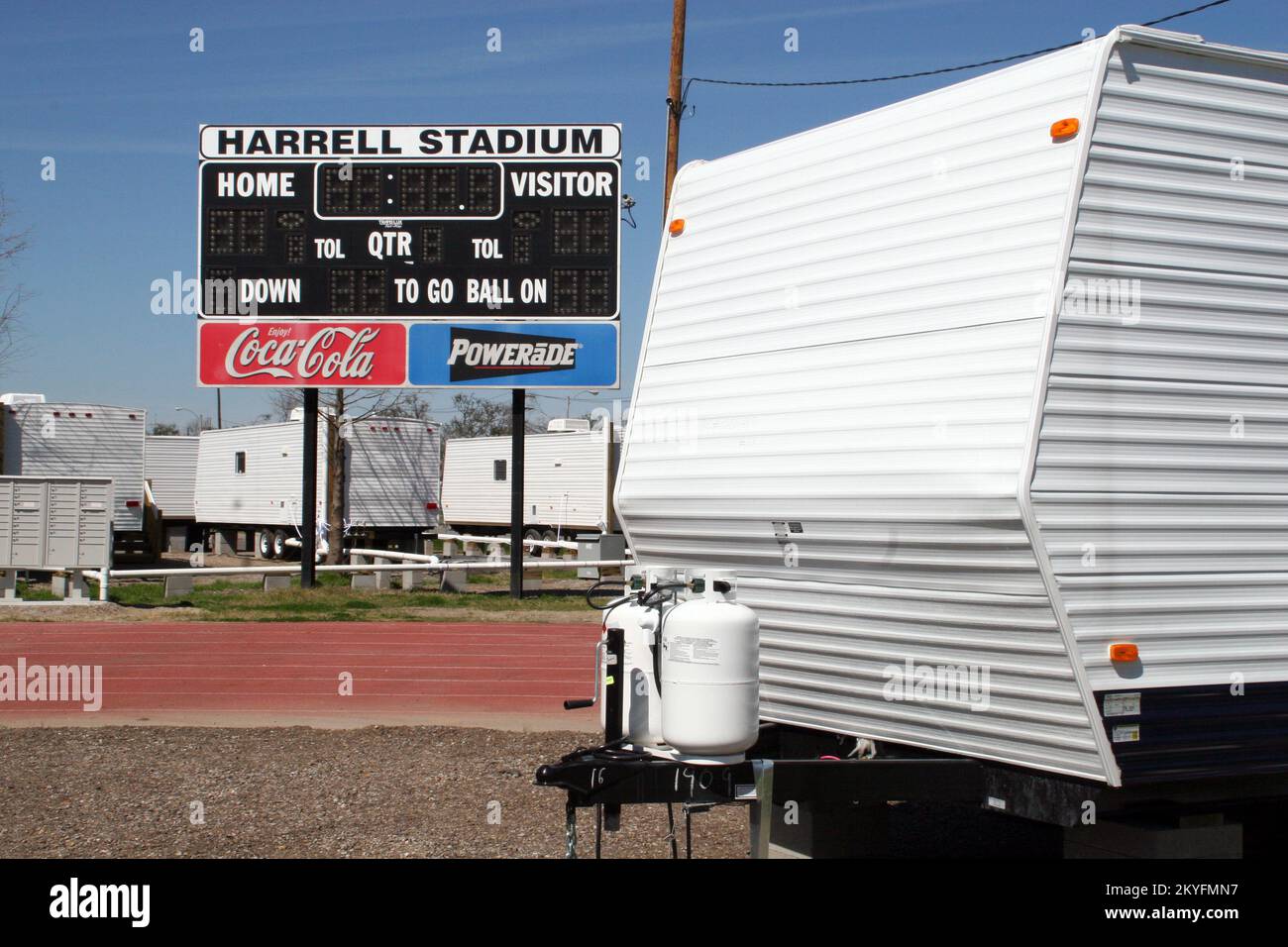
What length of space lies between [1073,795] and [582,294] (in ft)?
51.3

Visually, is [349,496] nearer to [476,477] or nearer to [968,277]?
[476,477]

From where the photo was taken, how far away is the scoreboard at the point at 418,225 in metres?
19.5

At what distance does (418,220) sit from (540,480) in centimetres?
1731

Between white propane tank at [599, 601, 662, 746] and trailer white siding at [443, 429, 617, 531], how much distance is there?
2662 centimetres

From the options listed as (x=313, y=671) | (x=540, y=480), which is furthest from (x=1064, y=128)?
(x=540, y=480)

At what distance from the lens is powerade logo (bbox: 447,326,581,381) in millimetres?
19922

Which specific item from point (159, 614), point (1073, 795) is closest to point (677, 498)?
point (1073, 795)

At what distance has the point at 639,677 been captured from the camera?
526 cm

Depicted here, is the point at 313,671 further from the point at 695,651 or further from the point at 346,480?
the point at 346,480

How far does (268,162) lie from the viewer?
19891 mm
